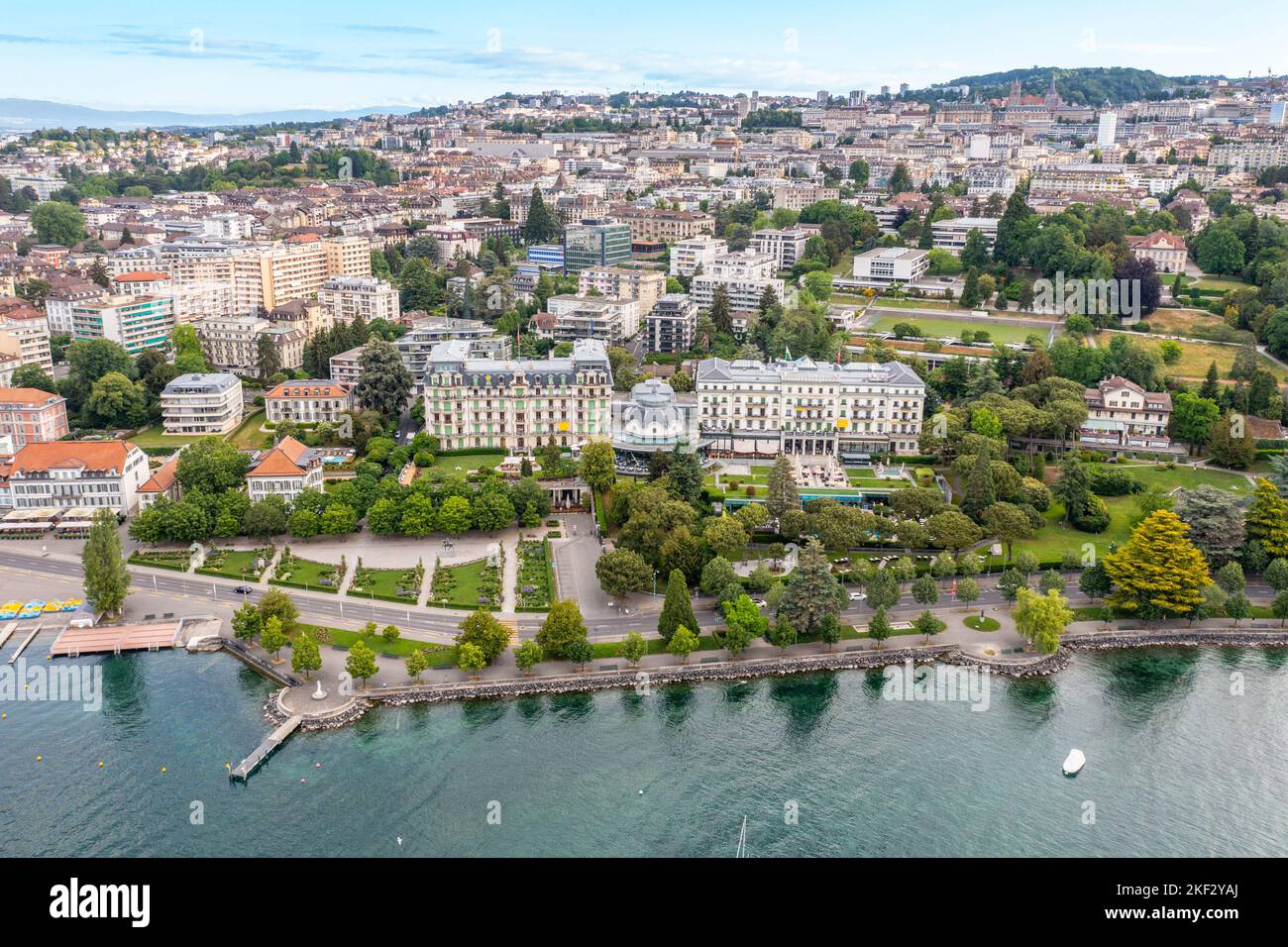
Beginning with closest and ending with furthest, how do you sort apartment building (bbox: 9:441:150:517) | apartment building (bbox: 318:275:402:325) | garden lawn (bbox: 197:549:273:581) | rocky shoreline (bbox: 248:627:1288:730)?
rocky shoreline (bbox: 248:627:1288:730) → garden lawn (bbox: 197:549:273:581) → apartment building (bbox: 9:441:150:517) → apartment building (bbox: 318:275:402:325)

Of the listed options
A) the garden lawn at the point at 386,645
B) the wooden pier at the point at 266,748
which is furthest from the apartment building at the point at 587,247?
the wooden pier at the point at 266,748

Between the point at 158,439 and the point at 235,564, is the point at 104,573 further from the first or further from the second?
the point at 158,439

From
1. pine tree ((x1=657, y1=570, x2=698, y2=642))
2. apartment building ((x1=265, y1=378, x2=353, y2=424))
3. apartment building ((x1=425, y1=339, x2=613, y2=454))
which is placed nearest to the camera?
pine tree ((x1=657, y1=570, x2=698, y2=642))

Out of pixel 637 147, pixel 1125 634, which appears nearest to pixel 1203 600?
pixel 1125 634

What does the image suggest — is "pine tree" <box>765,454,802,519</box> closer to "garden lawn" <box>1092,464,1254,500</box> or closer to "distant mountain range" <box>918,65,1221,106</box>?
"garden lawn" <box>1092,464,1254,500</box>

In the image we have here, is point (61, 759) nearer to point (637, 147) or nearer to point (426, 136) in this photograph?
point (637, 147)

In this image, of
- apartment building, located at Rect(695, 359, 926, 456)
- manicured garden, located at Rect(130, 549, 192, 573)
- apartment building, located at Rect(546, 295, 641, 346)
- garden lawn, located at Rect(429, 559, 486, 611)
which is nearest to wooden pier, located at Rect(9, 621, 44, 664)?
manicured garden, located at Rect(130, 549, 192, 573)

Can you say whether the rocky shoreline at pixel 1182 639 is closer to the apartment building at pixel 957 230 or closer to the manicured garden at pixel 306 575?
the manicured garden at pixel 306 575
